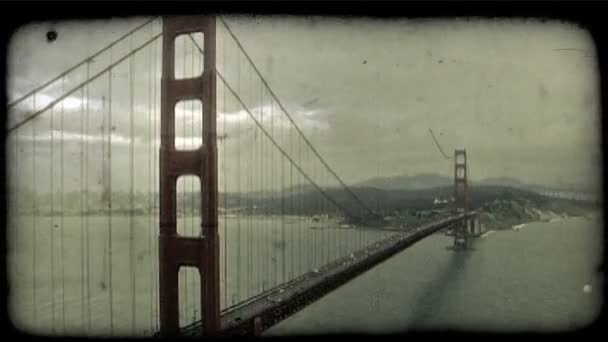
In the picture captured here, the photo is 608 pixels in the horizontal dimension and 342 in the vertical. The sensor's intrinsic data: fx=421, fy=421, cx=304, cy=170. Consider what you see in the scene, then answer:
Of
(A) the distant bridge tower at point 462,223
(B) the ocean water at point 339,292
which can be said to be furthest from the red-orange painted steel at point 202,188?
(A) the distant bridge tower at point 462,223

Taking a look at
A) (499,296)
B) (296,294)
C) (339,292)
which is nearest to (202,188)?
(296,294)

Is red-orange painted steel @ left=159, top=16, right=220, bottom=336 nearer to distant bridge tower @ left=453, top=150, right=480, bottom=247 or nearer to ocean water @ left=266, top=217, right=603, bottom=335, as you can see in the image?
ocean water @ left=266, top=217, right=603, bottom=335

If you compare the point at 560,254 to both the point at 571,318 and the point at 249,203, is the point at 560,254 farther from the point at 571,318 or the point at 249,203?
the point at 249,203

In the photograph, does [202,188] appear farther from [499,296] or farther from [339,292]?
[339,292]

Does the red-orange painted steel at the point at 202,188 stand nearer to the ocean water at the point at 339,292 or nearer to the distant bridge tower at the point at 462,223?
the ocean water at the point at 339,292

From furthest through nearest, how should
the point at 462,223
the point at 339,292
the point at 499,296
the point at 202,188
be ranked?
the point at 462,223 < the point at 339,292 < the point at 499,296 < the point at 202,188
